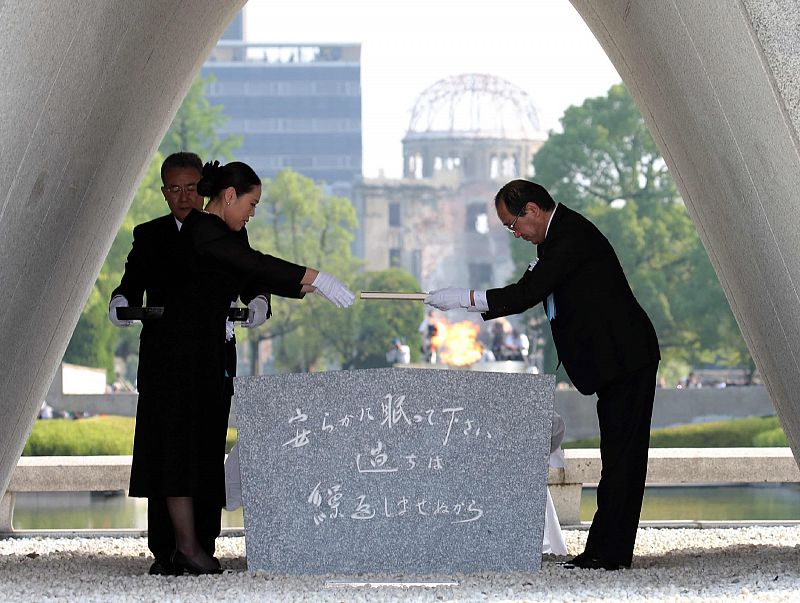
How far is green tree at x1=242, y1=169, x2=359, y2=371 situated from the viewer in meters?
46.4

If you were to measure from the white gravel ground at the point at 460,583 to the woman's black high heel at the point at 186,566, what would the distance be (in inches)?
4.0

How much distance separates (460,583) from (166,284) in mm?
1695

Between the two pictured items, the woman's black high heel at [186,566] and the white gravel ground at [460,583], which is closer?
the white gravel ground at [460,583]

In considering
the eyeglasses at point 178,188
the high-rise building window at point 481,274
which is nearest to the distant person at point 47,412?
the eyeglasses at point 178,188

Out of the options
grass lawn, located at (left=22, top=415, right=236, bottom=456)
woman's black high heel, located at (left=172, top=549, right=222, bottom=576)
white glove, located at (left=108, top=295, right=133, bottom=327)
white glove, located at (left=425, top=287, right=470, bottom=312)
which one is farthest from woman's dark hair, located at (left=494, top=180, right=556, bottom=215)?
grass lawn, located at (left=22, top=415, right=236, bottom=456)

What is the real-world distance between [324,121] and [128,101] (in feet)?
356

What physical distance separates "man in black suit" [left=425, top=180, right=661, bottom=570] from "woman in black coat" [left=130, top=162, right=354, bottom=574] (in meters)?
0.81

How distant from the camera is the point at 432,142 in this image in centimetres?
7838

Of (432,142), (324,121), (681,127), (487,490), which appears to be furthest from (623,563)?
(324,121)

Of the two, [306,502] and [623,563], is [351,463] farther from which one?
[623,563]

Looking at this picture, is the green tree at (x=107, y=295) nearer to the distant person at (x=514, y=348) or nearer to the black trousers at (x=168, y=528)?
the distant person at (x=514, y=348)

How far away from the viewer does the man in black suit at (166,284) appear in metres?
5.94

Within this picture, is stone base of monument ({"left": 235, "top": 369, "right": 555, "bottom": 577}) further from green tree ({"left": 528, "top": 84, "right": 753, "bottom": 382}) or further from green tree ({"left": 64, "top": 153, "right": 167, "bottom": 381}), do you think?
green tree ({"left": 528, "top": 84, "right": 753, "bottom": 382})

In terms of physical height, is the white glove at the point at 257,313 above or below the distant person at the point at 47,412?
above
